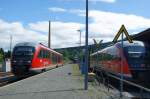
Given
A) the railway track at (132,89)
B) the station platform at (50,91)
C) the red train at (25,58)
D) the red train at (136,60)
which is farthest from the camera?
the red train at (25,58)

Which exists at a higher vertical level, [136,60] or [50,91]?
[136,60]

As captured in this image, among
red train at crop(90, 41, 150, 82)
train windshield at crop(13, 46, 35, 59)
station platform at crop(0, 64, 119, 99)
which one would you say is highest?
train windshield at crop(13, 46, 35, 59)

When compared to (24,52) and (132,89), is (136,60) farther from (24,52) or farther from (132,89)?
(24,52)

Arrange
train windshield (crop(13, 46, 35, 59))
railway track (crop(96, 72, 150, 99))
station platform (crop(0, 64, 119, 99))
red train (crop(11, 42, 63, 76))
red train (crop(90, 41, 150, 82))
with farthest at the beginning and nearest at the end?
train windshield (crop(13, 46, 35, 59)) < red train (crop(11, 42, 63, 76)) < red train (crop(90, 41, 150, 82)) < station platform (crop(0, 64, 119, 99)) < railway track (crop(96, 72, 150, 99))

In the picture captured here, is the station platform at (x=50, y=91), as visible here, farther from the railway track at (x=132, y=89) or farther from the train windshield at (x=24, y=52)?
the train windshield at (x=24, y=52)

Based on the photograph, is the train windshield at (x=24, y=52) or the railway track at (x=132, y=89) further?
the train windshield at (x=24, y=52)

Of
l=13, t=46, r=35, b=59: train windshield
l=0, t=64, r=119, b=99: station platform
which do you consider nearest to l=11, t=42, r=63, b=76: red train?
l=13, t=46, r=35, b=59: train windshield

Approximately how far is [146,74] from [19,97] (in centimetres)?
1080

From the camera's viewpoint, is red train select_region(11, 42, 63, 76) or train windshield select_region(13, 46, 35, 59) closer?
red train select_region(11, 42, 63, 76)

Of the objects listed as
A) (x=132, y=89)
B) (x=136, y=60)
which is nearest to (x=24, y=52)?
(x=136, y=60)

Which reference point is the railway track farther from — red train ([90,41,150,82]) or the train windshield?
the train windshield

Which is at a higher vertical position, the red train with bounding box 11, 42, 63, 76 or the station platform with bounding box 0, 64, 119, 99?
the red train with bounding box 11, 42, 63, 76

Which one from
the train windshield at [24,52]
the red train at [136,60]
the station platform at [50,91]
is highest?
the train windshield at [24,52]

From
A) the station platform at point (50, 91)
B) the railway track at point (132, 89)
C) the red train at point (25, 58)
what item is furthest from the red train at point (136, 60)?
the red train at point (25, 58)
